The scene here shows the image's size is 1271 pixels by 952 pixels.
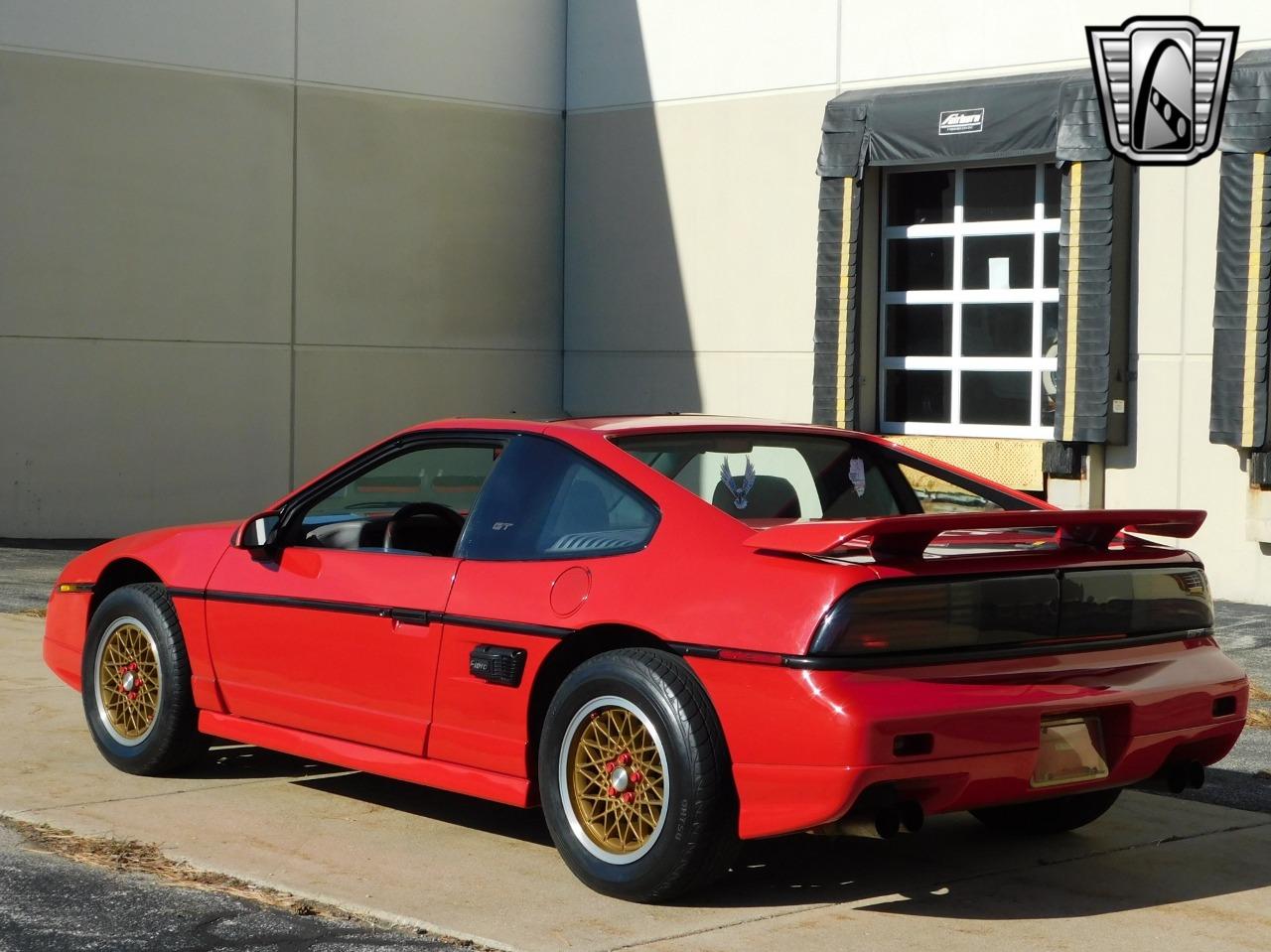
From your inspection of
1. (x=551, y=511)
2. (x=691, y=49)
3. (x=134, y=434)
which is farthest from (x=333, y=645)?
(x=691, y=49)

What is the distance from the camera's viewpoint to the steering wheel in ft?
19.9

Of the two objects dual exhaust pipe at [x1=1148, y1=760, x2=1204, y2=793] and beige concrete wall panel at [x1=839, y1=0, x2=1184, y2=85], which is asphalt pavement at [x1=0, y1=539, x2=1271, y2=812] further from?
beige concrete wall panel at [x1=839, y1=0, x2=1184, y2=85]

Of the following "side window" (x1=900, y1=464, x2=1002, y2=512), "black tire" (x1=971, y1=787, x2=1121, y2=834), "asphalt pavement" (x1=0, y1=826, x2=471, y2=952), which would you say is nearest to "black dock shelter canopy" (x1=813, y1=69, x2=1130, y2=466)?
"side window" (x1=900, y1=464, x2=1002, y2=512)

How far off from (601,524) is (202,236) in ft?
37.8

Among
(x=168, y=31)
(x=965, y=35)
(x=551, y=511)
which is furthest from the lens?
(x=168, y=31)

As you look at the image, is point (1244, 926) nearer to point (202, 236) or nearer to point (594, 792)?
point (594, 792)

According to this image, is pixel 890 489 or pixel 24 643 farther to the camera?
pixel 24 643

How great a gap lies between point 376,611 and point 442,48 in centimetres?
1241

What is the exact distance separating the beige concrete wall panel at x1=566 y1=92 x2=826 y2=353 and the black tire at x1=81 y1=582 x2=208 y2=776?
9856 millimetres

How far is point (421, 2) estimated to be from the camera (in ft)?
56.1

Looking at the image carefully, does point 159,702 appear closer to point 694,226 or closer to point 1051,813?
point 1051,813

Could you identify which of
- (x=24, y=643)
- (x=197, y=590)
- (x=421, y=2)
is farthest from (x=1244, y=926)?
(x=421, y=2)

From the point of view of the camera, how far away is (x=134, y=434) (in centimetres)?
1575

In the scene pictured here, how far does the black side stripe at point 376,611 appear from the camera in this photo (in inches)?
207
